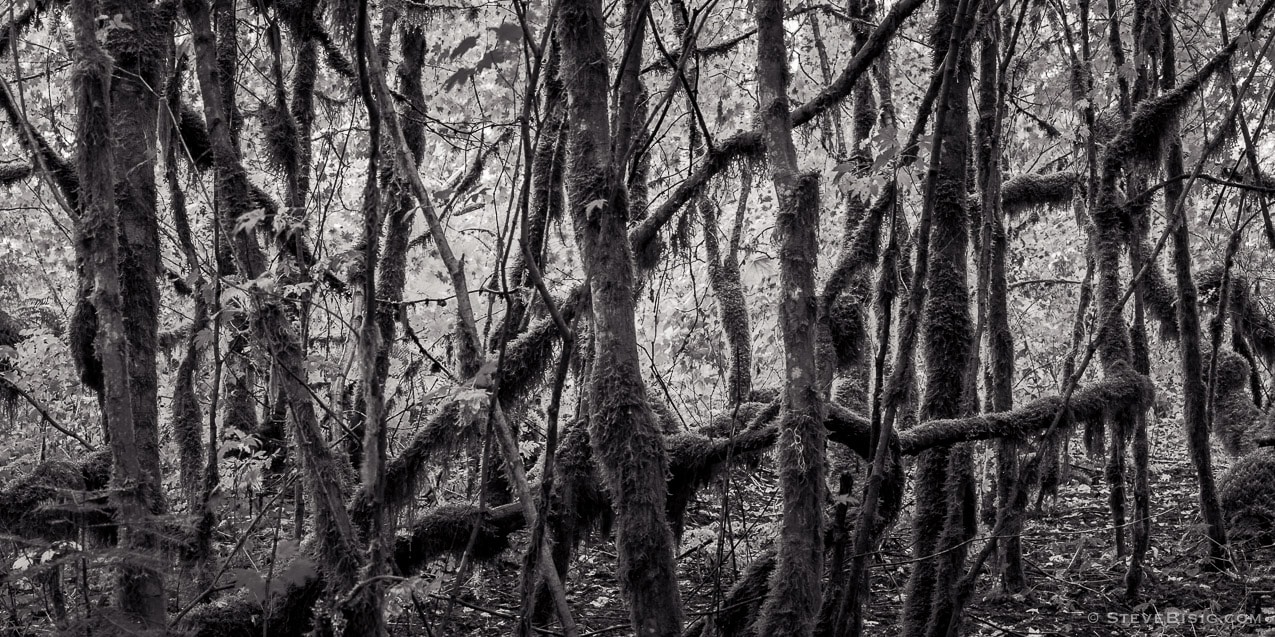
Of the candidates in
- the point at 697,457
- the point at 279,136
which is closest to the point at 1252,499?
the point at 697,457

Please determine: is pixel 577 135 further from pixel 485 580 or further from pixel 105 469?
pixel 485 580

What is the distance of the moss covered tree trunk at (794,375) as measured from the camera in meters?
3.61

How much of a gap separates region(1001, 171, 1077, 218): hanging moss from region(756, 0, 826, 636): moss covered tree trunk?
535 centimetres

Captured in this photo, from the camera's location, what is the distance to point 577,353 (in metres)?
6.16

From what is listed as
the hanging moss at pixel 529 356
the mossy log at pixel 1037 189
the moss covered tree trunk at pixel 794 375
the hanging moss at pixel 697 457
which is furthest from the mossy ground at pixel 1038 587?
the mossy log at pixel 1037 189

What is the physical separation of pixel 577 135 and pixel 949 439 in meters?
2.61

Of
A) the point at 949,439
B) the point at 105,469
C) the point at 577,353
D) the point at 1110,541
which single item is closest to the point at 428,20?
the point at 577,353

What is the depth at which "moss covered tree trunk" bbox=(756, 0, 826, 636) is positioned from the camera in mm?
3609

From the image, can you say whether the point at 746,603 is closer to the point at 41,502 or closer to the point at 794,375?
the point at 794,375

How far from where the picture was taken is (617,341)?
3.52 m

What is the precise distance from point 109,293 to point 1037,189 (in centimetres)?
797

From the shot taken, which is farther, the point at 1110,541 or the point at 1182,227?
the point at 1110,541

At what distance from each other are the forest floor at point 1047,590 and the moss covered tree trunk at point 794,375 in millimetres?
1545

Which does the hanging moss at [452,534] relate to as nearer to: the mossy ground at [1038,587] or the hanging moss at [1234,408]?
the mossy ground at [1038,587]
